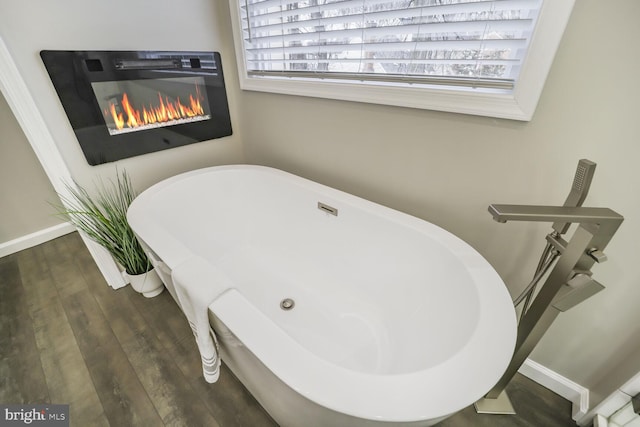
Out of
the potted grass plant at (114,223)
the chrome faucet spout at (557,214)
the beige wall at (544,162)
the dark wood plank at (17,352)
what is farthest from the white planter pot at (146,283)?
the chrome faucet spout at (557,214)

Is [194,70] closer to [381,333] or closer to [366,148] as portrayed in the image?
[366,148]

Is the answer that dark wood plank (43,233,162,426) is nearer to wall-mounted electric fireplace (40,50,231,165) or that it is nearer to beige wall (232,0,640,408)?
wall-mounted electric fireplace (40,50,231,165)

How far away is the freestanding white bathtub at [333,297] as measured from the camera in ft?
1.92

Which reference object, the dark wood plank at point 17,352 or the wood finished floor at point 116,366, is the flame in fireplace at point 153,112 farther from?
the dark wood plank at point 17,352

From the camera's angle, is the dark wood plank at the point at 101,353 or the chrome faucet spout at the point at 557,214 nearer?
the chrome faucet spout at the point at 557,214

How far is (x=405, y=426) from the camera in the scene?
558mm

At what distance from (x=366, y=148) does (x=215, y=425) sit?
1.35 m

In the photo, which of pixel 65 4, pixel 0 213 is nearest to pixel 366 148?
pixel 65 4

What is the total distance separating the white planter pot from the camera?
157 cm

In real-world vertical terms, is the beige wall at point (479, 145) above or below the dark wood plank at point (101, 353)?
above

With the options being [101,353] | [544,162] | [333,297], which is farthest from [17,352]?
[544,162]

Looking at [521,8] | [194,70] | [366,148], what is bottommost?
[366,148]

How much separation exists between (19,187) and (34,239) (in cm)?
41

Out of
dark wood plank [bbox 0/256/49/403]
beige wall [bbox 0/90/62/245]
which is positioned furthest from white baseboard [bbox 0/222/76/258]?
dark wood plank [bbox 0/256/49/403]
